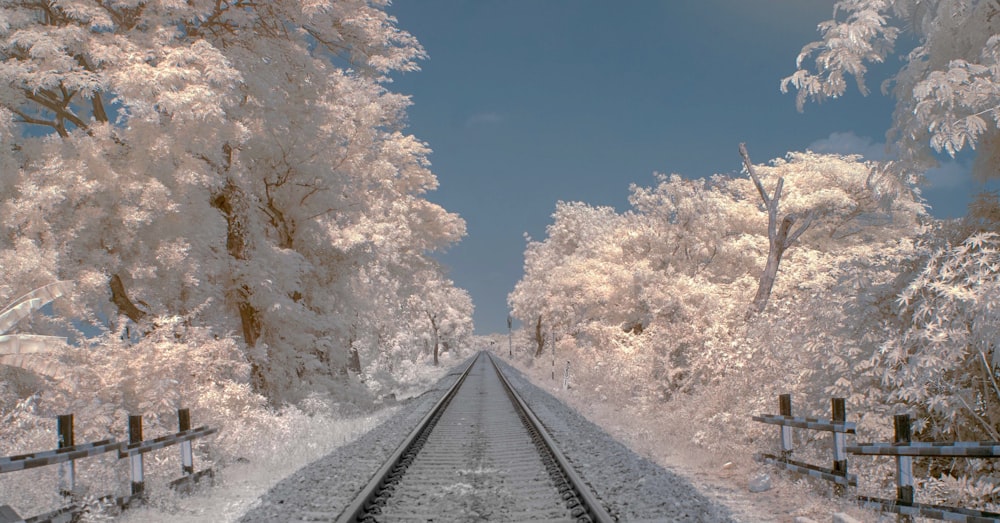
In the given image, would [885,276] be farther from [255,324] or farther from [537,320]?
[537,320]

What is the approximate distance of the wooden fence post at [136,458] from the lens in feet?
25.7

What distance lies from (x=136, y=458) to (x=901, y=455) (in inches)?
333

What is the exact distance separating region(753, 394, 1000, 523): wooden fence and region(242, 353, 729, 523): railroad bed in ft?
4.75

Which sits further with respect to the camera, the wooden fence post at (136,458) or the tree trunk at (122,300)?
the tree trunk at (122,300)

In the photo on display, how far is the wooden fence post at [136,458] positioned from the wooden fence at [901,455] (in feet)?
25.9

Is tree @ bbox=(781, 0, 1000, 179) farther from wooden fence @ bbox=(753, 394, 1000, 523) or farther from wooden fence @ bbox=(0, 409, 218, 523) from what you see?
wooden fence @ bbox=(0, 409, 218, 523)

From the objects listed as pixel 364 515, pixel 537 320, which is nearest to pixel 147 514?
pixel 364 515

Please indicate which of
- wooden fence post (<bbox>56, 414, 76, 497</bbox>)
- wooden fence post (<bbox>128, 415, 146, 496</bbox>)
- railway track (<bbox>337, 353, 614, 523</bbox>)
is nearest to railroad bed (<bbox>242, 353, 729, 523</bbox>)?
railway track (<bbox>337, 353, 614, 523</bbox>)

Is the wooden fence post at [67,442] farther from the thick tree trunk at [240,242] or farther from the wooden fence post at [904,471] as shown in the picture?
the thick tree trunk at [240,242]

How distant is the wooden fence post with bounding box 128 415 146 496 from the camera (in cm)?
785

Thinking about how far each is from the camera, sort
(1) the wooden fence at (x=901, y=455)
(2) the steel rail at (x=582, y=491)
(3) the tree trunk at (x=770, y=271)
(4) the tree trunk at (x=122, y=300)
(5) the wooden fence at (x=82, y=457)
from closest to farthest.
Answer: (1) the wooden fence at (x=901, y=455) < (5) the wooden fence at (x=82, y=457) < (2) the steel rail at (x=582, y=491) < (4) the tree trunk at (x=122, y=300) < (3) the tree trunk at (x=770, y=271)

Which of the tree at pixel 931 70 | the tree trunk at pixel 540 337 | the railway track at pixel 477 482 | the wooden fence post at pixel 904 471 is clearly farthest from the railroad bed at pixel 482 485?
the tree trunk at pixel 540 337

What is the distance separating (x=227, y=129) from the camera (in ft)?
45.6

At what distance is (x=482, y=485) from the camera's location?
848 cm
